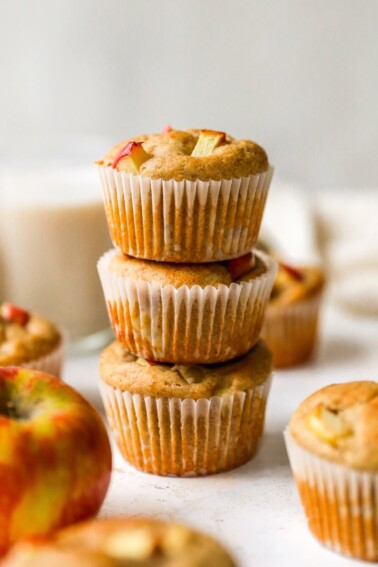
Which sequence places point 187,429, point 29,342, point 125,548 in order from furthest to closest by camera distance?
point 29,342
point 187,429
point 125,548

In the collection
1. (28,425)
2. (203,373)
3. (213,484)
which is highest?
(28,425)

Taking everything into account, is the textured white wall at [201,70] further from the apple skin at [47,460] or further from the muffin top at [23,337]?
the apple skin at [47,460]

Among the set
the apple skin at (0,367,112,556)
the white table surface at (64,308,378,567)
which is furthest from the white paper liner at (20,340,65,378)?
the apple skin at (0,367,112,556)

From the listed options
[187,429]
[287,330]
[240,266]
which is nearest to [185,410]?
[187,429]

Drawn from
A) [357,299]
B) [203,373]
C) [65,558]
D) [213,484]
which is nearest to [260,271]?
[203,373]

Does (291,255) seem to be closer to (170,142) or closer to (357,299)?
(357,299)

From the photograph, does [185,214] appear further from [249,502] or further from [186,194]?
[249,502]
